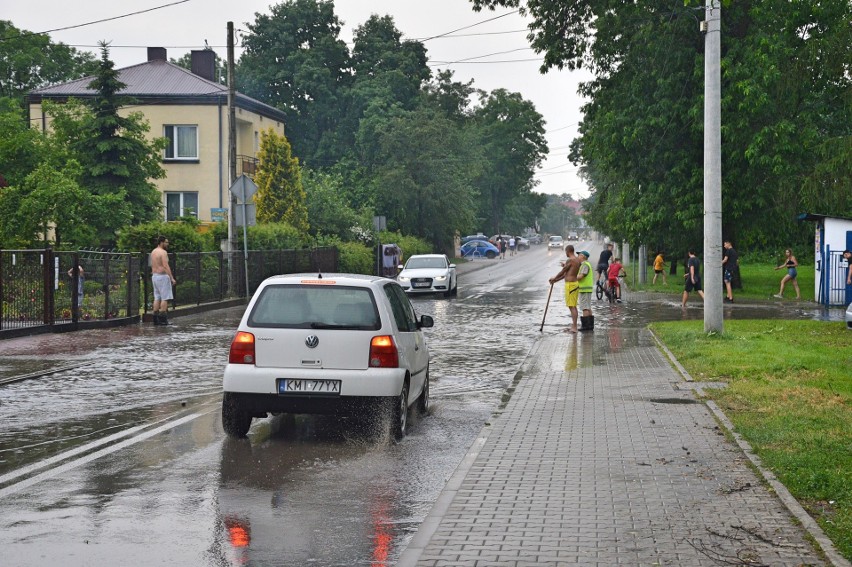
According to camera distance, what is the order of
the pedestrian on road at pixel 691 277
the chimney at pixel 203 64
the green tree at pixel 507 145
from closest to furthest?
the pedestrian on road at pixel 691 277, the chimney at pixel 203 64, the green tree at pixel 507 145

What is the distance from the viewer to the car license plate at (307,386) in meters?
9.98

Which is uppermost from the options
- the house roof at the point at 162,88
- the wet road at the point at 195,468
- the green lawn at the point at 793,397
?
the house roof at the point at 162,88

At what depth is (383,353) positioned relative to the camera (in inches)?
398

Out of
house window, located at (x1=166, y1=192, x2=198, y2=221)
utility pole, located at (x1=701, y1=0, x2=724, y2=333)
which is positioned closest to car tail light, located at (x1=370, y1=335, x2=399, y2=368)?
utility pole, located at (x1=701, y1=0, x2=724, y2=333)

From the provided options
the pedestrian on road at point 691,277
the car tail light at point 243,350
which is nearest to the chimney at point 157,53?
the pedestrian on road at point 691,277

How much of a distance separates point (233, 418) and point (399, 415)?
1501mm

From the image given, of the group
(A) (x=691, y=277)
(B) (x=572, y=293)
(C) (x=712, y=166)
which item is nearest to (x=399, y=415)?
(C) (x=712, y=166)

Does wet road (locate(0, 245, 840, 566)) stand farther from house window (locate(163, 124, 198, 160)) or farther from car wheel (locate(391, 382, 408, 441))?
house window (locate(163, 124, 198, 160))

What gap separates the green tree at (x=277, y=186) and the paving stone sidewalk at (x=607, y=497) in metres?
38.8

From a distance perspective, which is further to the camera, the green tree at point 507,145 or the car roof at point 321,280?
the green tree at point 507,145

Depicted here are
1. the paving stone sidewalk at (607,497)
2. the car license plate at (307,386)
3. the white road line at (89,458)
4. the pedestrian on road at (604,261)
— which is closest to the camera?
the paving stone sidewalk at (607,497)

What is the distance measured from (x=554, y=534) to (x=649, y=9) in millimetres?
31006

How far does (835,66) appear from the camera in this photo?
92.5 ft

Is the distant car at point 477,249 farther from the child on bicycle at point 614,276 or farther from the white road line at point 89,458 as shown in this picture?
the white road line at point 89,458
